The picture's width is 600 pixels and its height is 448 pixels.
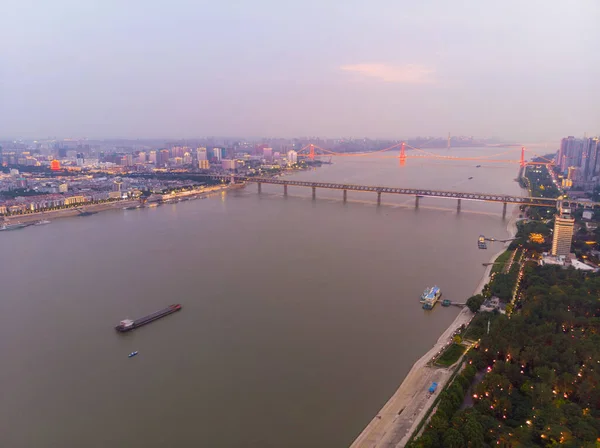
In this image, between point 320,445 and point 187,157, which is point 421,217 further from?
point 187,157

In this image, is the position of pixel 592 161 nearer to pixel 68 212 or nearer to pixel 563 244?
pixel 563 244

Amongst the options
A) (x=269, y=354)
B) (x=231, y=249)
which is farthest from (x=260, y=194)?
(x=269, y=354)

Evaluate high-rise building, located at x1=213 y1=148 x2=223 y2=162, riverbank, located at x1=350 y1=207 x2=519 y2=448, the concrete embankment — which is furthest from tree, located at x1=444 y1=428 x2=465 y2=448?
high-rise building, located at x1=213 y1=148 x2=223 y2=162

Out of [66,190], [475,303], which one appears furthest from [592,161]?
[66,190]

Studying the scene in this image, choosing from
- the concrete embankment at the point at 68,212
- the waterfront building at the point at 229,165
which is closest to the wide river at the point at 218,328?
the concrete embankment at the point at 68,212

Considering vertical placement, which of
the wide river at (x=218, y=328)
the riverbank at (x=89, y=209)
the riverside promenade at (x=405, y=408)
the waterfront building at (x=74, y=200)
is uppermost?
the waterfront building at (x=74, y=200)

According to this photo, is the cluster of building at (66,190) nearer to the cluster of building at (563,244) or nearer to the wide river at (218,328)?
the wide river at (218,328)
